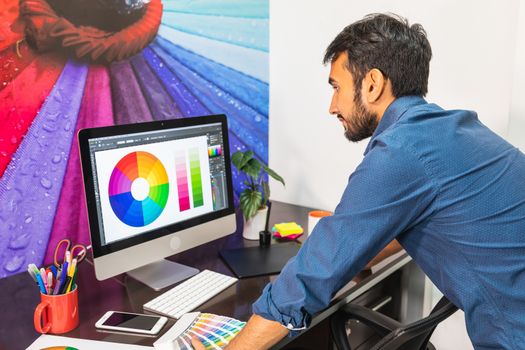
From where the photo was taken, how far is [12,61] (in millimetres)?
Result: 1474

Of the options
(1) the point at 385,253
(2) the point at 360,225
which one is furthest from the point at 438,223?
(1) the point at 385,253

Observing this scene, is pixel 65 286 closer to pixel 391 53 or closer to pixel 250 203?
pixel 250 203

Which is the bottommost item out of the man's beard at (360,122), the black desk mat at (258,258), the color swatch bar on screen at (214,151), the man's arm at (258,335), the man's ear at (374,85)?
the black desk mat at (258,258)

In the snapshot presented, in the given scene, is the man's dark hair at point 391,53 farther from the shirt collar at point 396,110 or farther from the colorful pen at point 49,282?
the colorful pen at point 49,282

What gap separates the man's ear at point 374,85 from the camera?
1.22 metres

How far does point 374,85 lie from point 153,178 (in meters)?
0.69

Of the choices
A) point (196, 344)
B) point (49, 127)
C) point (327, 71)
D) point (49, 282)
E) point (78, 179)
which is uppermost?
point (327, 71)

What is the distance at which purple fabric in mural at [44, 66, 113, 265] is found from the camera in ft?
5.42

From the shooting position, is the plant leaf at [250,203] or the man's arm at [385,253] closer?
the man's arm at [385,253]

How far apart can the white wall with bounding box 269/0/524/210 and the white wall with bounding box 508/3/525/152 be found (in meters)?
0.02

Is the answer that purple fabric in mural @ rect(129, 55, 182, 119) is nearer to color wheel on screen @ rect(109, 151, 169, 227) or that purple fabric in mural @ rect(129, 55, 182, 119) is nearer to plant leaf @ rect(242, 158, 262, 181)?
plant leaf @ rect(242, 158, 262, 181)

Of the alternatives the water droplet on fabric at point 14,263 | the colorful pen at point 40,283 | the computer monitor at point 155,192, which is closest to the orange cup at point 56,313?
the colorful pen at point 40,283

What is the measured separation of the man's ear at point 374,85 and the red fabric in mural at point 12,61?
3.31ft

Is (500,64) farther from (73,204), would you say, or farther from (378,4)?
(73,204)
